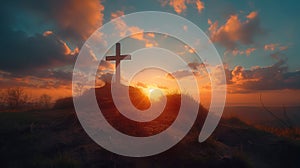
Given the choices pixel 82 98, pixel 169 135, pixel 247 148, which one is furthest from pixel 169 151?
pixel 82 98

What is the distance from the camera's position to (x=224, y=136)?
11688 mm

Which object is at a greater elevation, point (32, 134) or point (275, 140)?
point (32, 134)

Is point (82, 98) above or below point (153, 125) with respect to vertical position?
above

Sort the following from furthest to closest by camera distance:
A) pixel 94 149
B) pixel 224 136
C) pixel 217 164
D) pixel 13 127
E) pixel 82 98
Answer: pixel 82 98 < pixel 224 136 < pixel 13 127 < pixel 94 149 < pixel 217 164

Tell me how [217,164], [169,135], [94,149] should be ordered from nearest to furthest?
[217,164] < [94,149] < [169,135]

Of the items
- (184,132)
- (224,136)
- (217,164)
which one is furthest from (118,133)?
(224,136)

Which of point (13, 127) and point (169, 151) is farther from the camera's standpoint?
point (13, 127)

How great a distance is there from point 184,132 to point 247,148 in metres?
3.01

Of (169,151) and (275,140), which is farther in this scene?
(275,140)

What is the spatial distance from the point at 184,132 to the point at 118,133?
2772mm

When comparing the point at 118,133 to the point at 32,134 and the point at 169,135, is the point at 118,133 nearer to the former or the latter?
the point at 169,135

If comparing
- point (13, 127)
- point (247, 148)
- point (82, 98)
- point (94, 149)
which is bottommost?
point (247, 148)

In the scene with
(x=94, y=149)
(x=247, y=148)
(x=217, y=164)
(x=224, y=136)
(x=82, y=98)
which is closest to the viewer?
(x=217, y=164)

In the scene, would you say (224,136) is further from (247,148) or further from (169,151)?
(169,151)
